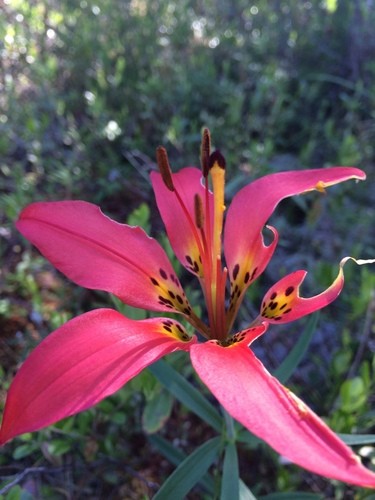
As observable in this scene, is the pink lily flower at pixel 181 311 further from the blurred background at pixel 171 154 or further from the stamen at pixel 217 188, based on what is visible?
the blurred background at pixel 171 154

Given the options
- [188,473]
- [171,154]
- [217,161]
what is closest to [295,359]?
[188,473]

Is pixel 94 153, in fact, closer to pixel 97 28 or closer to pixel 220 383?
pixel 97 28

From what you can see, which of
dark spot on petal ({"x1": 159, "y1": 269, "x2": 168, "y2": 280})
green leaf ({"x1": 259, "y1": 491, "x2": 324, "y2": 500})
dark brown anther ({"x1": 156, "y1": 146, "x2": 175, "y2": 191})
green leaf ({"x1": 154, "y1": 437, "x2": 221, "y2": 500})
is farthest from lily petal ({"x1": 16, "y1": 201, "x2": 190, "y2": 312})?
green leaf ({"x1": 259, "y1": 491, "x2": 324, "y2": 500})

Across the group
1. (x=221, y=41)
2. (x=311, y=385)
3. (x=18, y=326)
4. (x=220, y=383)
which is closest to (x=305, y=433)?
(x=220, y=383)

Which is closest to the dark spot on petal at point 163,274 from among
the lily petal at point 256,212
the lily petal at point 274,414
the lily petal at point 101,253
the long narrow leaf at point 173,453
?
the lily petal at point 101,253

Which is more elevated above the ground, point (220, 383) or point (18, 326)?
point (220, 383)

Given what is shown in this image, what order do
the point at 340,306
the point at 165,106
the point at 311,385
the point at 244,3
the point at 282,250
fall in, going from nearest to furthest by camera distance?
the point at 311,385 < the point at 340,306 < the point at 282,250 < the point at 165,106 < the point at 244,3
